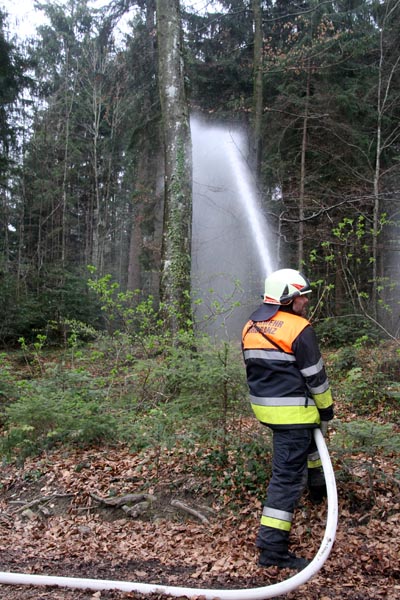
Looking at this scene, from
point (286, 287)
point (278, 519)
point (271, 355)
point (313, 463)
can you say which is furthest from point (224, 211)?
point (278, 519)

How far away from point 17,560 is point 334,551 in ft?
8.52

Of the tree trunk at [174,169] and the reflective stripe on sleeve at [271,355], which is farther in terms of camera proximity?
the tree trunk at [174,169]

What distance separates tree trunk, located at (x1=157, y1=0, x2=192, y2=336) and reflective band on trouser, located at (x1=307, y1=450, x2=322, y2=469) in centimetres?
421

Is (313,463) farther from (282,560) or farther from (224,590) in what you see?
(224,590)

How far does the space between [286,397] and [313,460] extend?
2.67 feet

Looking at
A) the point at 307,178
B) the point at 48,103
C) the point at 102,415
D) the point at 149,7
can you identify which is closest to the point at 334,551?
the point at 102,415

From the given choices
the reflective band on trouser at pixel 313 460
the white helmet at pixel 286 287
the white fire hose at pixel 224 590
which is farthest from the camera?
the reflective band on trouser at pixel 313 460

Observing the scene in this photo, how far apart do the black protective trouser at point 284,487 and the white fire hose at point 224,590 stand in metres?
0.19

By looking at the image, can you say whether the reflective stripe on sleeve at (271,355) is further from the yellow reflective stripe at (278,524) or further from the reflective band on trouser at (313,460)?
the yellow reflective stripe at (278,524)

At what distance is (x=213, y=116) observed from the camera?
1983cm

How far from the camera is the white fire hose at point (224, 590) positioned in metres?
3.13

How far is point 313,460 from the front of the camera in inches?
162

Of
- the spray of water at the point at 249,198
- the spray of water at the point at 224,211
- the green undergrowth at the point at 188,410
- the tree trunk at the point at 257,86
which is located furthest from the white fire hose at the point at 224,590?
the tree trunk at the point at 257,86

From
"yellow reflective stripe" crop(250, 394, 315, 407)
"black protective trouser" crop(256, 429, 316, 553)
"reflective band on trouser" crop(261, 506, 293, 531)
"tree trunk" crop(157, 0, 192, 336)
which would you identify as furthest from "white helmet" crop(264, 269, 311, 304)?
"tree trunk" crop(157, 0, 192, 336)
